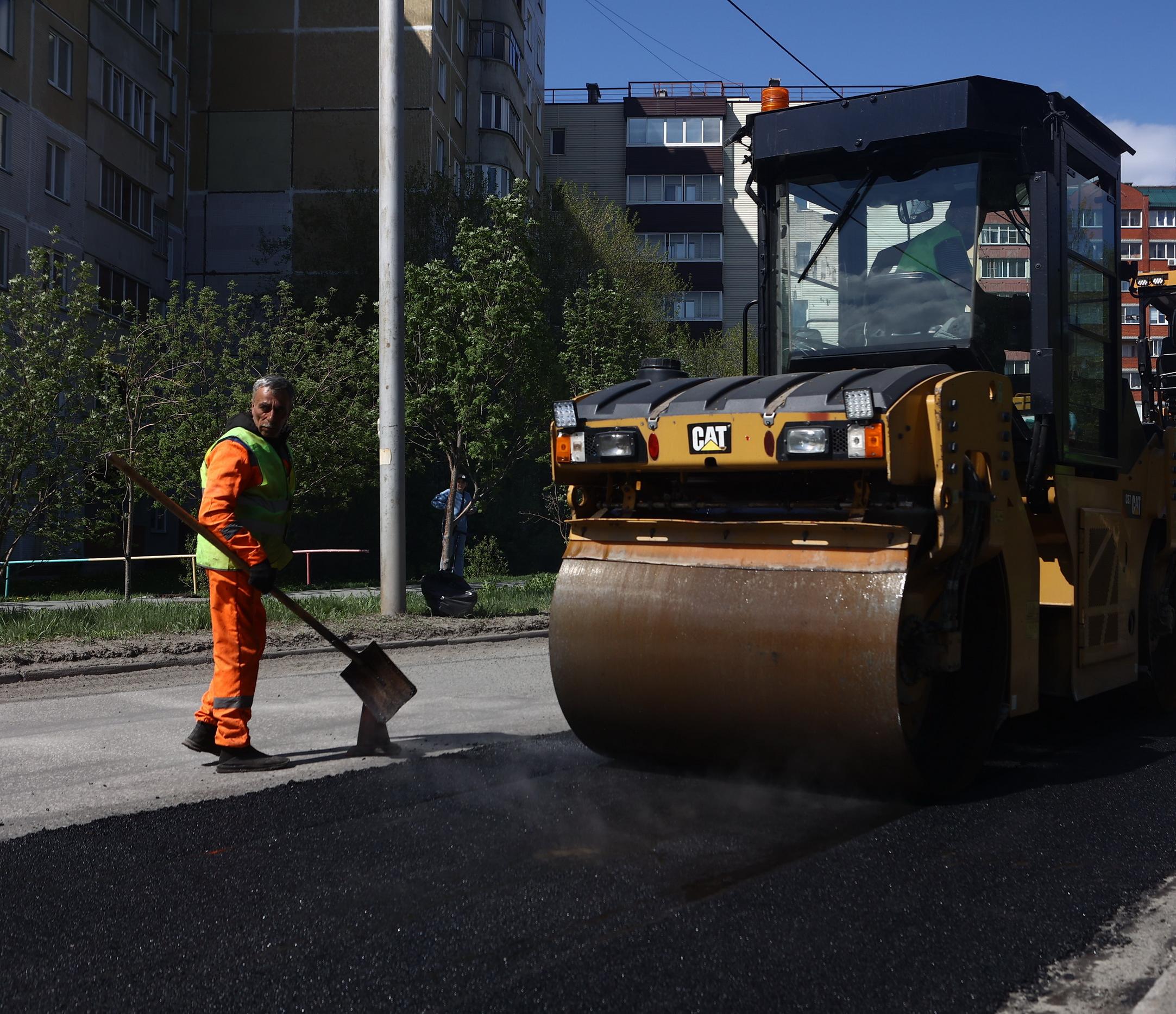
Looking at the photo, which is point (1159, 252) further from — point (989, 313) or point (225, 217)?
point (989, 313)

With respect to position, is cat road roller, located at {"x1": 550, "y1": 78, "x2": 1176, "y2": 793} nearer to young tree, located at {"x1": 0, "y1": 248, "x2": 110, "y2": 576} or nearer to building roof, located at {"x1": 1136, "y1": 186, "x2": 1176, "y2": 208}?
young tree, located at {"x1": 0, "y1": 248, "x2": 110, "y2": 576}

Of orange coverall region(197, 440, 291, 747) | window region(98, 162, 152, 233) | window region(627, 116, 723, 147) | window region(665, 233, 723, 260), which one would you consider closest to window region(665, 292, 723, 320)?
window region(665, 233, 723, 260)

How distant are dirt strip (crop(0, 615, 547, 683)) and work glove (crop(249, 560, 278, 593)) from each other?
4.29 metres

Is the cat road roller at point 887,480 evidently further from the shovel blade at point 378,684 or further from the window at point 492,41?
the window at point 492,41

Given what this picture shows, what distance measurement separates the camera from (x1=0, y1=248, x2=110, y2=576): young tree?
50.8 feet

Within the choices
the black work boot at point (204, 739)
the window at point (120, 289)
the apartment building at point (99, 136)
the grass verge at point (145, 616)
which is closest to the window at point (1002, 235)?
the black work boot at point (204, 739)

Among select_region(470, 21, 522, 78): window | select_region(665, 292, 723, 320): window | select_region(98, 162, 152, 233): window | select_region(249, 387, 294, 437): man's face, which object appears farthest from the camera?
select_region(665, 292, 723, 320): window

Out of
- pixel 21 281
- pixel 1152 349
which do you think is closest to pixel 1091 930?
pixel 1152 349

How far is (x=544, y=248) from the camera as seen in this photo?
101ft

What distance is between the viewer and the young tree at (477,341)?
18328 millimetres

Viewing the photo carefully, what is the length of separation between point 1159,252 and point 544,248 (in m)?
81.2

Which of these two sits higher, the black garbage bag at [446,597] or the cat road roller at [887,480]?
the cat road roller at [887,480]

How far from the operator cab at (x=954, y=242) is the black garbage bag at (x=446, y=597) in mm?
8016

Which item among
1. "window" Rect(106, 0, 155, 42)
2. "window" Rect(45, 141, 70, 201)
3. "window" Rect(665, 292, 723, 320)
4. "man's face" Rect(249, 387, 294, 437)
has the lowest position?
"man's face" Rect(249, 387, 294, 437)
